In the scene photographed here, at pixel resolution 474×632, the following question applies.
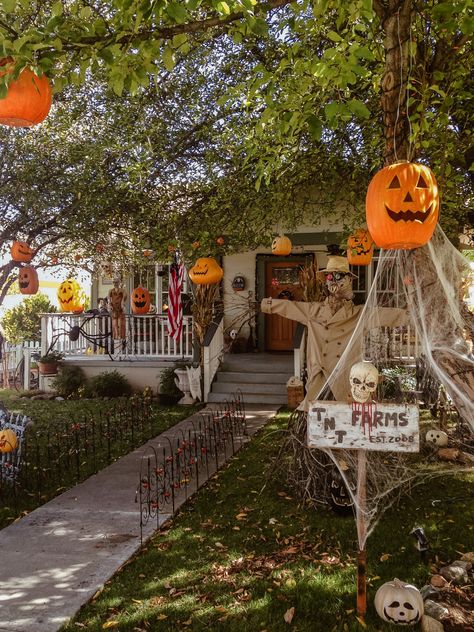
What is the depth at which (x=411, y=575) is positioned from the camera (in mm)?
4211

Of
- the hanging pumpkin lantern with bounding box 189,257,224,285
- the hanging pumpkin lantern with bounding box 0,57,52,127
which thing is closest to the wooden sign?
the hanging pumpkin lantern with bounding box 0,57,52,127

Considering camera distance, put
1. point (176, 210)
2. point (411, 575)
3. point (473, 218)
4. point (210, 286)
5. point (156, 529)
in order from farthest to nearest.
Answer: point (210, 286) → point (176, 210) → point (473, 218) → point (156, 529) → point (411, 575)

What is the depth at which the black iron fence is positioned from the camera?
5.80 m

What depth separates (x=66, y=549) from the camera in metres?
4.82

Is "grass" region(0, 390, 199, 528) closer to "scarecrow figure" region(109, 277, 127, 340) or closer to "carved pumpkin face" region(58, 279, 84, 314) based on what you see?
"scarecrow figure" region(109, 277, 127, 340)

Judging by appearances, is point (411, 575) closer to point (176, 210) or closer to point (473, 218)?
point (473, 218)

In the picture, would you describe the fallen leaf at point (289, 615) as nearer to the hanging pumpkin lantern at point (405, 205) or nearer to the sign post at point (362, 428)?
A: the sign post at point (362, 428)

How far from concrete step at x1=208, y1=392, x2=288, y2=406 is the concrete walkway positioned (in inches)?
178

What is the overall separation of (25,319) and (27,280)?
10.0 m

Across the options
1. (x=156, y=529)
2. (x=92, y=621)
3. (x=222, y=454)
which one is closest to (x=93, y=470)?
(x=222, y=454)

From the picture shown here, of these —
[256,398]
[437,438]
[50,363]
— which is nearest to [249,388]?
[256,398]

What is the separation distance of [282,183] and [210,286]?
3.43 metres

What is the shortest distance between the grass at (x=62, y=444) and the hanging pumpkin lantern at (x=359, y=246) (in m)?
4.60

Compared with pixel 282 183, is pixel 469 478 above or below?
below
